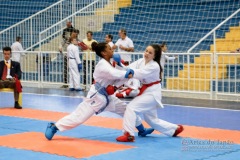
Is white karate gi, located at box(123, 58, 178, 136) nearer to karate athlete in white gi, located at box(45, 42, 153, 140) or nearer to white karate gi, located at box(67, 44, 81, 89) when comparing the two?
karate athlete in white gi, located at box(45, 42, 153, 140)

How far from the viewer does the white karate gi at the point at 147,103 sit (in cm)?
680

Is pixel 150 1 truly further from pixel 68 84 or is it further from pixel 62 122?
pixel 62 122

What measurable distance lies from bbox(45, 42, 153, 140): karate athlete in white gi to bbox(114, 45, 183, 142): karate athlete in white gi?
0.26 m

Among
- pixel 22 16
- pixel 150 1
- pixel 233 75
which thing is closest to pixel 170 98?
pixel 233 75

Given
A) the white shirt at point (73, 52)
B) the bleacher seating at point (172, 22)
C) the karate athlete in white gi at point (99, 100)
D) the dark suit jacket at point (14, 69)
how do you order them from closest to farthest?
the karate athlete in white gi at point (99, 100)
the dark suit jacket at point (14, 69)
the white shirt at point (73, 52)
the bleacher seating at point (172, 22)

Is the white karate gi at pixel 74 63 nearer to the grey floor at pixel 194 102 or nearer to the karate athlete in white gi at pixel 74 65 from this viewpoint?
the karate athlete in white gi at pixel 74 65

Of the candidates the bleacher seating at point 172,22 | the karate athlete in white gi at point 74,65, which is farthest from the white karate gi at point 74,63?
the bleacher seating at point 172,22

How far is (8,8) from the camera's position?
2222cm

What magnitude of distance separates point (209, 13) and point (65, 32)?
16.0 ft

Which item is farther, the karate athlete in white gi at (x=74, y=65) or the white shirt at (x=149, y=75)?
the karate athlete in white gi at (x=74, y=65)

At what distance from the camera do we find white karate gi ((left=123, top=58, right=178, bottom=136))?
6.80 metres

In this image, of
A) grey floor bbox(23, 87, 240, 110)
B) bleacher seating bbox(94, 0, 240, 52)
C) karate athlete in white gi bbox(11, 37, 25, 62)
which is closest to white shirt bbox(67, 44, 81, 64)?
grey floor bbox(23, 87, 240, 110)

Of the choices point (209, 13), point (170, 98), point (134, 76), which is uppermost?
point (209, 13)

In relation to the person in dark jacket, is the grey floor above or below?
below
